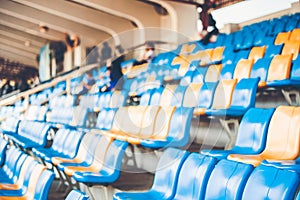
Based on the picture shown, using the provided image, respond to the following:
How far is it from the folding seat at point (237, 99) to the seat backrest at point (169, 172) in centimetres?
82

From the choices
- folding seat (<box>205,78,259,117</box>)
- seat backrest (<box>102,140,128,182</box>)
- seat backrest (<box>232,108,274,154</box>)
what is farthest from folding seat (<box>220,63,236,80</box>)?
seat backrest (<box>102,140,128,182</box>)

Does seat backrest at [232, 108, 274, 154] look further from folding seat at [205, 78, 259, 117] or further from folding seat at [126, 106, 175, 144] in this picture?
folding seat at [126, 106, 175, 144]

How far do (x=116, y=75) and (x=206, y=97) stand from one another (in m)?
2.44

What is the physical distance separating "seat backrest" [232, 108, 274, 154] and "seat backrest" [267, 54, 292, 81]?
2.69 feet

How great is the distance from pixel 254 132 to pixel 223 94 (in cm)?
78

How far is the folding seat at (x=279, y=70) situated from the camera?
9.40 ft

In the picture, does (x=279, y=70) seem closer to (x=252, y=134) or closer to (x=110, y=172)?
(x=252, y=134)

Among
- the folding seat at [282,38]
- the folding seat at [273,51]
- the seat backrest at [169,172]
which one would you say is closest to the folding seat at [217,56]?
the folding seat at [282,38]

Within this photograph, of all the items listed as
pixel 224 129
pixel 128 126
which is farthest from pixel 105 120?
pixel 224 129

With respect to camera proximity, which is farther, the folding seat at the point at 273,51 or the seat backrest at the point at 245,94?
the folding seat at the point at 273,51

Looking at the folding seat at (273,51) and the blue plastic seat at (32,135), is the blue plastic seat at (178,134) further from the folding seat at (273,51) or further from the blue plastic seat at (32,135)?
the folding seat at (273,51)

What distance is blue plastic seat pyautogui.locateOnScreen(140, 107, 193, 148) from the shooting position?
99.5 inches

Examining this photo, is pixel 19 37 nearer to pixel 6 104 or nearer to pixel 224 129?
pixel 6 104

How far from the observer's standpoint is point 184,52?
215 inches
